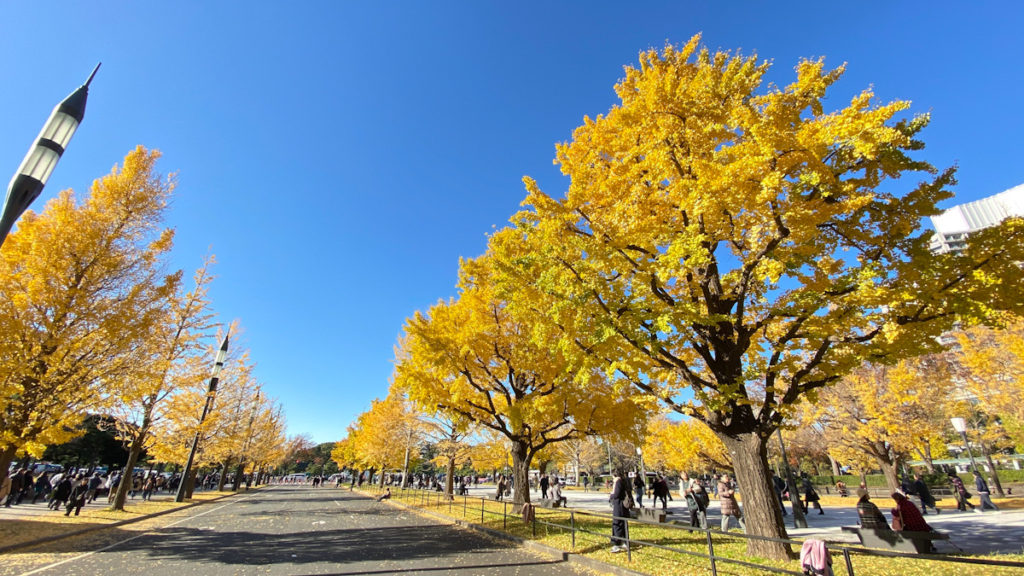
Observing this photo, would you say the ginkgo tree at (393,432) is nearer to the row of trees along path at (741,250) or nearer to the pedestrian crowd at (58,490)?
the pedestrian crowd at (58,490)

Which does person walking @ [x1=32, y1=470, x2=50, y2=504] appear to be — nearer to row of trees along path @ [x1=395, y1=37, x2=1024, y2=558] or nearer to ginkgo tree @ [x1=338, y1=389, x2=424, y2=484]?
ginkgo tree @ [x1=338, y1=389, x2=424, y2=484]

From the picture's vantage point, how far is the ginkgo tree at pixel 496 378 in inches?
510

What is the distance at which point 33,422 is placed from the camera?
972 cm

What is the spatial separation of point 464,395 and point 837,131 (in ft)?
38.0

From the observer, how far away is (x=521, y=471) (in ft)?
47.6

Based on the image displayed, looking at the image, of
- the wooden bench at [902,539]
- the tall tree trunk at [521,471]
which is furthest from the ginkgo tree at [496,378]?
the wooden bench at [902,539]

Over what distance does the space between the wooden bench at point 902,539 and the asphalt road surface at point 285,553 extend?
17.3ft

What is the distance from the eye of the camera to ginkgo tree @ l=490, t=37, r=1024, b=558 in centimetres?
634

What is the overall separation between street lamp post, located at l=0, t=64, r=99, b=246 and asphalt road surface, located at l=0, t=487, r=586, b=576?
708cm

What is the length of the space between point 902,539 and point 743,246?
18.6 feet

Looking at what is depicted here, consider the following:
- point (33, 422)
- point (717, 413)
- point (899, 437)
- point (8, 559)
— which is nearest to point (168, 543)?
point (8, 559)

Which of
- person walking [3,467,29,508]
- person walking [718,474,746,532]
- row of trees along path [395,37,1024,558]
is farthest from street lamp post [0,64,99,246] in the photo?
person walking [3,467,29,508]

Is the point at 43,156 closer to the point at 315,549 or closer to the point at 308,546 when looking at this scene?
the point at 315,549

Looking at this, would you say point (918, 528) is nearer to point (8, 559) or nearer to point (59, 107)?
point (59, 107)
